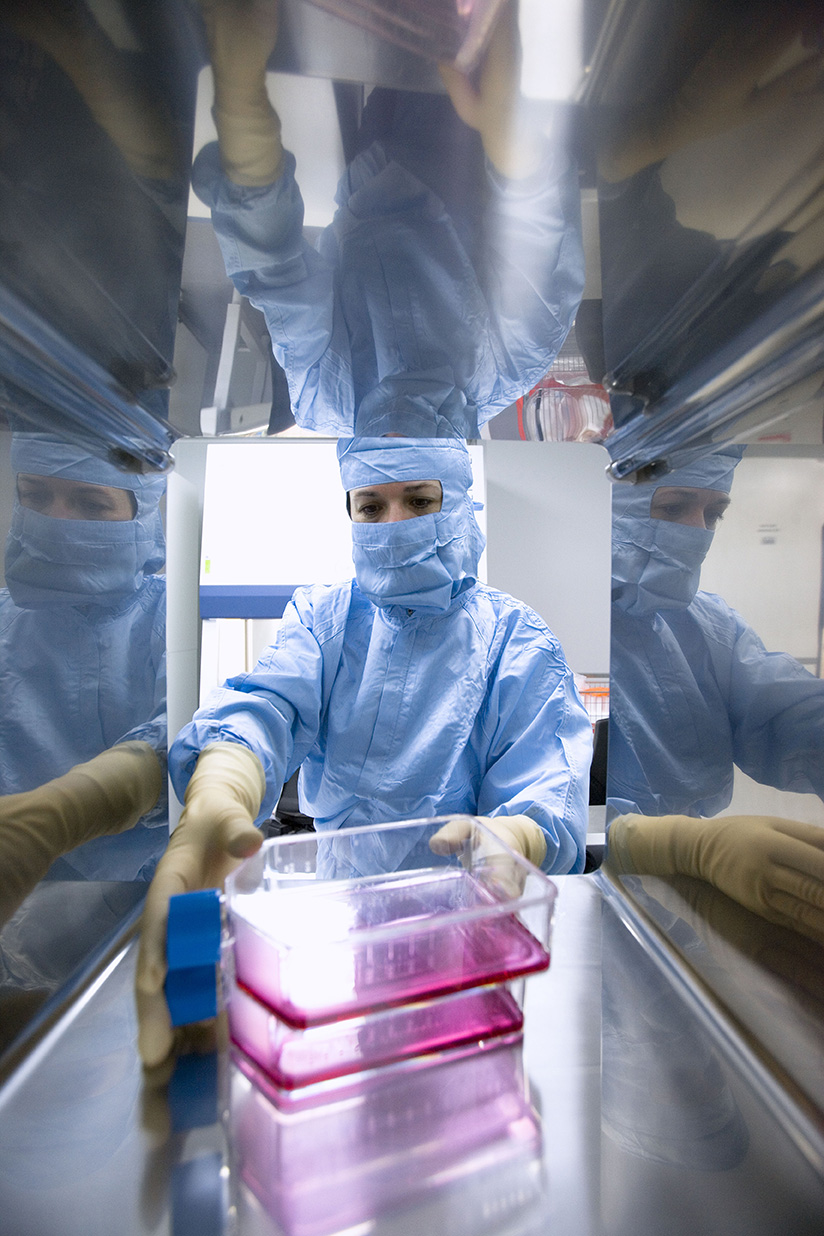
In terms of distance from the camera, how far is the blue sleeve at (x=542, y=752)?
109 centimetres

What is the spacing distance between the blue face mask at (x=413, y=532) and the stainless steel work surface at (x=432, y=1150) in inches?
38.0

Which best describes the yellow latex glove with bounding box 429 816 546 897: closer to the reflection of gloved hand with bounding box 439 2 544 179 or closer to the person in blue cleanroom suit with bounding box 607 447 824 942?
the person in blue cleanroom suit with bounding box 607 447 824 942

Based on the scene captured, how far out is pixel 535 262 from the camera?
45cm

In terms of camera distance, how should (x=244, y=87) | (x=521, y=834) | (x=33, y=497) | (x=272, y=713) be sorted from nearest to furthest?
(x=244, y=87), (x=33, y=497), (x=521, y=834), (x=272, y=713)

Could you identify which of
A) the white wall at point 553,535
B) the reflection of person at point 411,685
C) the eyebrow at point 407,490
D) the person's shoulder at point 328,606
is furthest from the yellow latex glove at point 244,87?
the white wall at point 553,535

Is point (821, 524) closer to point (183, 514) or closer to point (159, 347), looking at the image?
point (159, 347)

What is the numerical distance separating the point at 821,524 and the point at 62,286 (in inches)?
21.6

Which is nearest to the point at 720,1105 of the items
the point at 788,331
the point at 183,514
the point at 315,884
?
the point at 315,884

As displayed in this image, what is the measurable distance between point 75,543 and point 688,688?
0.62m

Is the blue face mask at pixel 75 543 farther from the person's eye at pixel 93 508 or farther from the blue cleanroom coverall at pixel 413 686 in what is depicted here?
the blue cleanroom coverall at pixel 413 686

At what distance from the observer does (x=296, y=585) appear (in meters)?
2.52

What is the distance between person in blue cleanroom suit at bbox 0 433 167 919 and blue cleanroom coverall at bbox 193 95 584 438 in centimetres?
23

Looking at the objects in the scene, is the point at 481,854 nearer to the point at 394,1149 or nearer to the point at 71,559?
the point at 394,1149

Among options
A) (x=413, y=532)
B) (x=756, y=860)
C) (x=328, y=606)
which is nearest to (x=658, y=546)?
(x=756, y=860)
